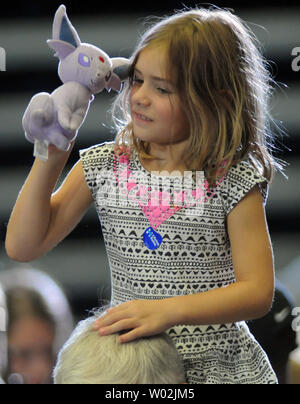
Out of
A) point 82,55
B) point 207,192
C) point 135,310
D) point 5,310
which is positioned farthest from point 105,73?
point 5,310

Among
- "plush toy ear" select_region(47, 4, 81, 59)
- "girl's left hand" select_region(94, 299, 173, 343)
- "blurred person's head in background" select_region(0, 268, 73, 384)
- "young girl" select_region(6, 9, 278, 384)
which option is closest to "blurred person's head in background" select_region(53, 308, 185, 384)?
"girl's left hand" select_region(94, 299, 173, 343)

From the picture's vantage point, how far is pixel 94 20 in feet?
6.16

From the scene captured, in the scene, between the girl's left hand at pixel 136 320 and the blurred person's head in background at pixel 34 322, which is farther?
the blurred person's head in background at pixel 34 322

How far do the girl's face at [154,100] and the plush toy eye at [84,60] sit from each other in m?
0.08

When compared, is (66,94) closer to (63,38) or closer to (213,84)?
(63,38)

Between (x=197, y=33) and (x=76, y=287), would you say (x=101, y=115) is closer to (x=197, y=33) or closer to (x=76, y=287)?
(x=76, y=287)

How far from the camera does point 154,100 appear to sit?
1124mm

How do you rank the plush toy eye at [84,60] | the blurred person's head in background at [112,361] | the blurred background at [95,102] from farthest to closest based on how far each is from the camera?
the blurred background at [95,102]
the plush toy eye at [84,60]
the blurred person's head in background at [112,361]

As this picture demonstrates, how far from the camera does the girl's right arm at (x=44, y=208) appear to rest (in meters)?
1.13

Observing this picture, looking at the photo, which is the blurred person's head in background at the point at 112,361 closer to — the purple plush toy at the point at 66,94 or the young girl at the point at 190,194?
the young girl at the point at 190,194

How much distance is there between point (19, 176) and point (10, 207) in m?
0.07

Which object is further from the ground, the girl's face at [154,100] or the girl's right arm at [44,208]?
the girl's face at [154,100]

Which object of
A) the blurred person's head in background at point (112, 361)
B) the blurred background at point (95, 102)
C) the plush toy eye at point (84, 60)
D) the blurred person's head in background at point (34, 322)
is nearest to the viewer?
the blurred person's head in background at point (112, 361)

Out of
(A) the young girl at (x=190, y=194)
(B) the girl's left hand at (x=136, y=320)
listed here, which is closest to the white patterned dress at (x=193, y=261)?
(A) the young girl at (x=190, y=194)
